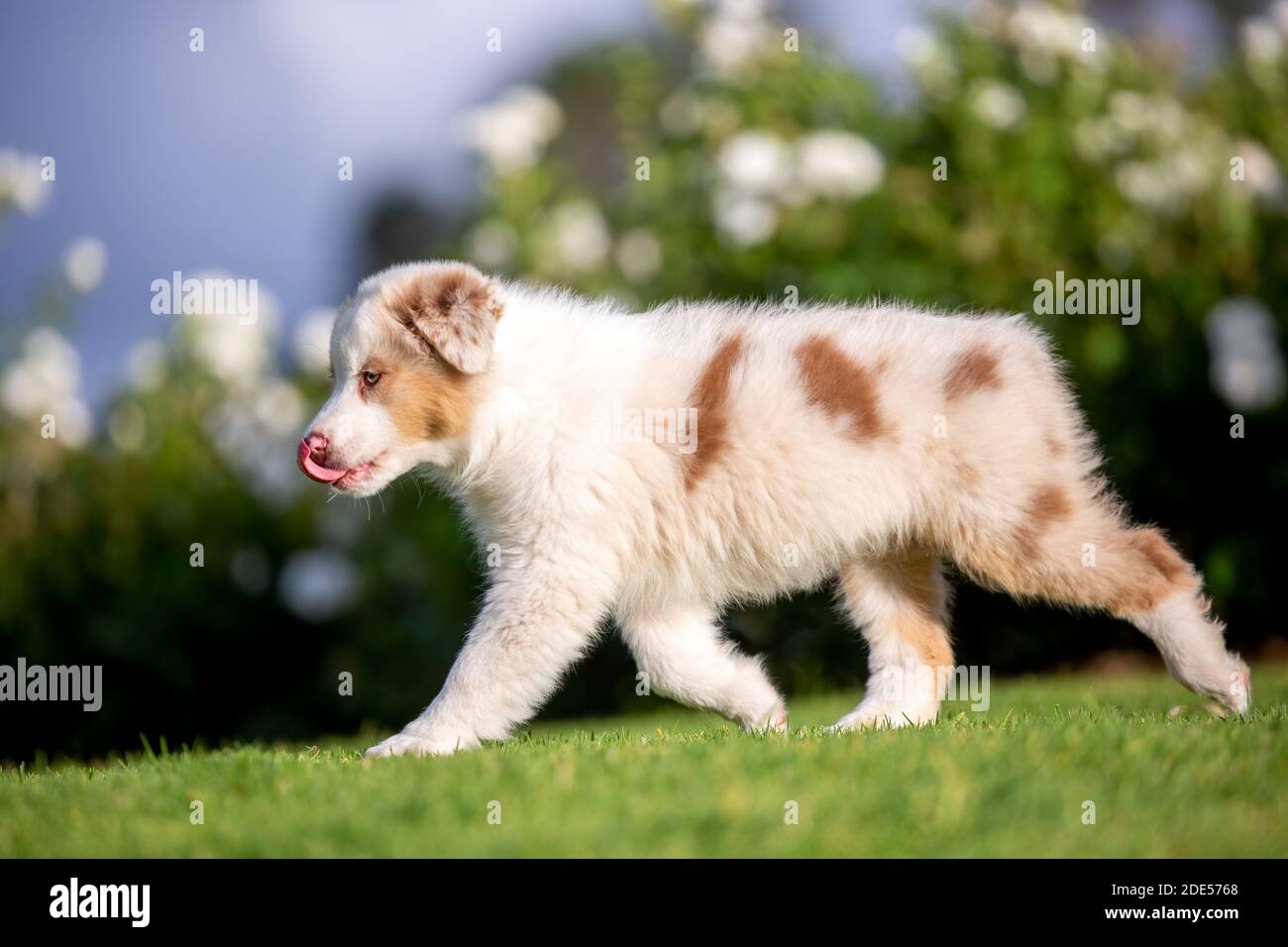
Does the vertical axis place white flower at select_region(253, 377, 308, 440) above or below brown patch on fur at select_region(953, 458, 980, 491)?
above

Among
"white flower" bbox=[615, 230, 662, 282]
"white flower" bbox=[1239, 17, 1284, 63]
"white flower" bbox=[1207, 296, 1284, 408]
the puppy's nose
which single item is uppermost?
"white flower" bbox=[1239, 17, 1284, 63]

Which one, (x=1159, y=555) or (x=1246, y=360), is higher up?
(x=1246, y=360)

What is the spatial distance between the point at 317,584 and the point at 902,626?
500cm

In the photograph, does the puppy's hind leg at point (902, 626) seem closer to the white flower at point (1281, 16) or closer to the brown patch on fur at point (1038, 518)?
the brown patch on fur at point (1038, 518)

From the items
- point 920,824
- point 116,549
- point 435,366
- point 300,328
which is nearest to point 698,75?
point 300,328

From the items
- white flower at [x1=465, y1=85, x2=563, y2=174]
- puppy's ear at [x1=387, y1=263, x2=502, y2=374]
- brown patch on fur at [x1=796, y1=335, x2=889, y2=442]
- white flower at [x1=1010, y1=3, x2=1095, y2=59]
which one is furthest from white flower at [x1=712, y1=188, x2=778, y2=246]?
puppy's ear at [x1=387, y1=263, x2=502, y2=374]

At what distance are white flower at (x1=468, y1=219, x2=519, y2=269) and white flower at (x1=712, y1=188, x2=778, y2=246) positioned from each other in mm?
1728

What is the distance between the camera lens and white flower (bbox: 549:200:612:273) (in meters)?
9.87

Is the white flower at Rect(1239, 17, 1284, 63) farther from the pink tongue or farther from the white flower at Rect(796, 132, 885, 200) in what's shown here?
the pink tongue

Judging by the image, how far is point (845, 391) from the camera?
15.8ft

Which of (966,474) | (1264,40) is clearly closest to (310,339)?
(966,474)

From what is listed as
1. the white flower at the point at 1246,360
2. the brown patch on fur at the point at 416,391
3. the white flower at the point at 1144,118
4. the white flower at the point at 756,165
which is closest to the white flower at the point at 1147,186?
the white flower at the point at 1144,118

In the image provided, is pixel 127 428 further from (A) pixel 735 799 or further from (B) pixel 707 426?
(A) pixel 735 799

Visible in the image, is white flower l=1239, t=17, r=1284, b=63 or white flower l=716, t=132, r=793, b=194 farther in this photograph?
white flower l=1239, t=17, r=1284, b=63
